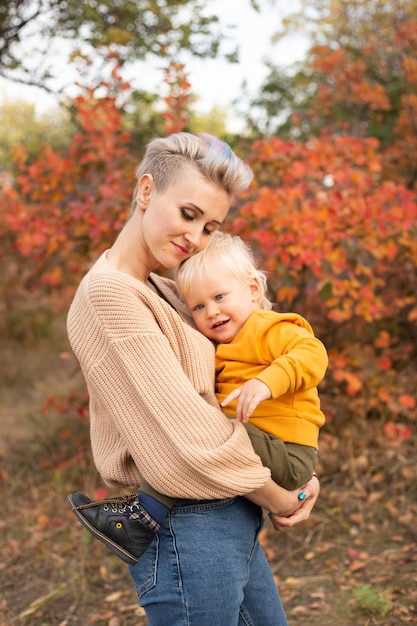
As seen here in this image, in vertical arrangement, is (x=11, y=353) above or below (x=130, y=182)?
below

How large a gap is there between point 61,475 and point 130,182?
2.26m

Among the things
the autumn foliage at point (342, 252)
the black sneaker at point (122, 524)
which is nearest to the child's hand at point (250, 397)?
the black sneaker at point (122, 524)

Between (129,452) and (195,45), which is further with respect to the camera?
(195,45)

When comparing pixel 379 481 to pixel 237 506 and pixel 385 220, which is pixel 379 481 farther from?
pixel 237 506

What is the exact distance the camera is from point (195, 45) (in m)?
4.95

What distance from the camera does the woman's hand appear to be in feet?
6.89

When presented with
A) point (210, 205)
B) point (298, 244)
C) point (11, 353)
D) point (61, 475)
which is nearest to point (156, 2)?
point (298, 244)

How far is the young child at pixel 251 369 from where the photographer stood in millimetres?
1925

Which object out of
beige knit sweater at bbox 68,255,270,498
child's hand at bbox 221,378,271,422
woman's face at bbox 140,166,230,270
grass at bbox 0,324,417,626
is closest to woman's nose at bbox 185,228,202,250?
woman's face at bbox 140,166,230,270

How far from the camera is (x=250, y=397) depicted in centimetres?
189

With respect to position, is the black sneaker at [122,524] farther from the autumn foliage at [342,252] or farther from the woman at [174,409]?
the autumn foliage at [342,252]

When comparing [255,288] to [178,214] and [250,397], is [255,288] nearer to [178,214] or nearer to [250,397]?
[178,214]

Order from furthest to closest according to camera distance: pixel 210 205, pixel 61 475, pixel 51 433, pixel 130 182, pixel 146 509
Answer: pixel 51 433 < pixel 61 475 < pixel 130 182 < pixel 210 205 < pixel 146 509

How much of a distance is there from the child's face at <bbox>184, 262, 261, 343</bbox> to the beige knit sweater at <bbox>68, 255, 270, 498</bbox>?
8.5 inches
